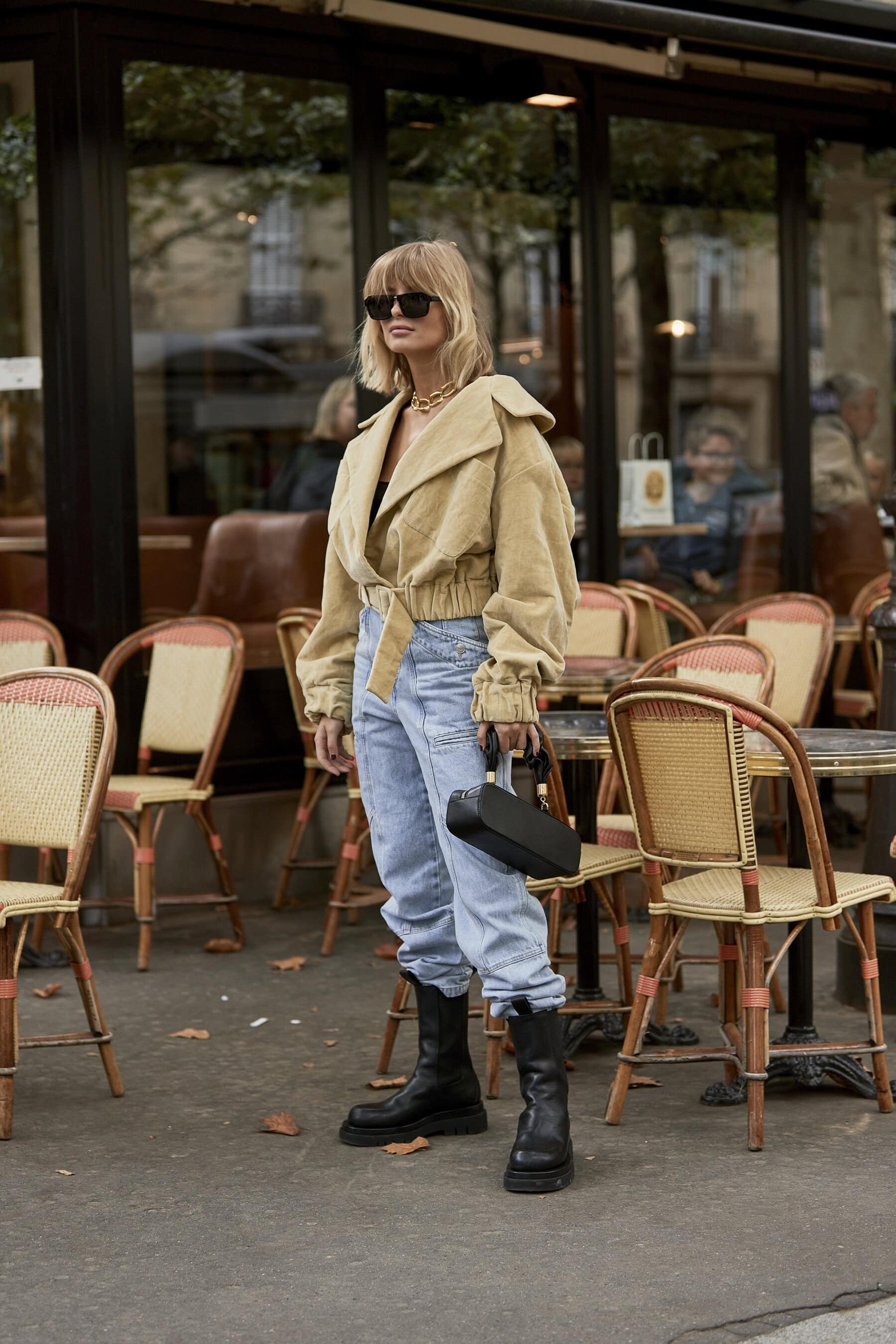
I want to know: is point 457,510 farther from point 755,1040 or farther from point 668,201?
point 668,201

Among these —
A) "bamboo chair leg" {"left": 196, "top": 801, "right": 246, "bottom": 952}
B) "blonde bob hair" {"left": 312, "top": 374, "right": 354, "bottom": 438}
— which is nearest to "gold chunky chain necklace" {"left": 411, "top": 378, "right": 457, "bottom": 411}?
"bamboo chair leg" {"left": 196, "top": 801, "right": 246, "bottom": 952}

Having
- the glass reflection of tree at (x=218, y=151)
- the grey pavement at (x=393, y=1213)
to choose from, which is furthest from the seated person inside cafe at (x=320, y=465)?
the grey pavement at (x=393, y=1213)

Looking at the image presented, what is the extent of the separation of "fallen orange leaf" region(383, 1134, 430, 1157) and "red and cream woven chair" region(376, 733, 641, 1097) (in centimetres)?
34

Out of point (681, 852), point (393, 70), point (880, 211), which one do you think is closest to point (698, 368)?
point (880, 211)

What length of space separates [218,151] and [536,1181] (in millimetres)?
6433

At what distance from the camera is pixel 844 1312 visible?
299 cm

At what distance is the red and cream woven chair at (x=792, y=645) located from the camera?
669 cm

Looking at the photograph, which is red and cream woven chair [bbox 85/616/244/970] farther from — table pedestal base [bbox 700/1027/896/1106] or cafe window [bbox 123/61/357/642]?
table pedestal base [bbox 700/1027/896/1106]

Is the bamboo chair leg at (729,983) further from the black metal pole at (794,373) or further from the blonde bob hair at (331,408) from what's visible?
the black metal pole at (794,373)

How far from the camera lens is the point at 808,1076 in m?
4.31

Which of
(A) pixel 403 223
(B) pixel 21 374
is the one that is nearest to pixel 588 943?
(B) pixel 21 374

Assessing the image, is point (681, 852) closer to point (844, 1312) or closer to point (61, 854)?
point (844, 1312)

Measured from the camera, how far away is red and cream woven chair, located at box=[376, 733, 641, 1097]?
4.32m

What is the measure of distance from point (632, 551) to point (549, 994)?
4.66 m
